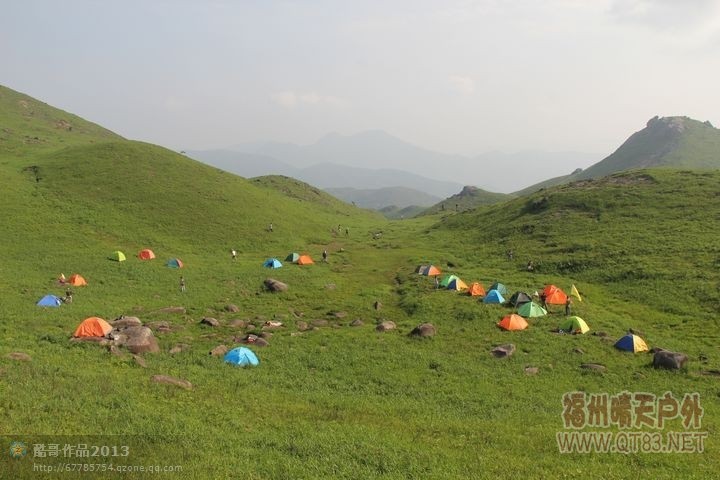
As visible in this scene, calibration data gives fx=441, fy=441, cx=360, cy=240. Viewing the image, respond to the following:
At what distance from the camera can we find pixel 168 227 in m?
68.1

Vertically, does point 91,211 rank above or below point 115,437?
above

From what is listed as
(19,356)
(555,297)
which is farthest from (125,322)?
(555,297)

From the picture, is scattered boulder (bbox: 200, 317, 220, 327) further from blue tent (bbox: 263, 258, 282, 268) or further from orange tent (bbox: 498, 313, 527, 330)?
orange tent (bbox: 498, 313, 527, 330)

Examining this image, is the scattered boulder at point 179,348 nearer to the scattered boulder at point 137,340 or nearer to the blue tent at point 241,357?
the scattered boulder at point 137,340

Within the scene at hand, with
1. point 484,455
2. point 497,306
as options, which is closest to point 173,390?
point 484,455

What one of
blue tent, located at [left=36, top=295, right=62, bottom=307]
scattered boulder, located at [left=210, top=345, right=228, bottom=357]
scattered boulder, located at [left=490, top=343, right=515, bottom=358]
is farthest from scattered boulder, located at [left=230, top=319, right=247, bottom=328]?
scattered boulder, located at [left=490, top=343, right=515, bottom=358]

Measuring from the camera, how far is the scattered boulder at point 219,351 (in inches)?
1068

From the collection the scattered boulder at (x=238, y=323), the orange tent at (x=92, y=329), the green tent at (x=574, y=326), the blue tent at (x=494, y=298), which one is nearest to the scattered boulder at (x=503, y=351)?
the green tent at (x=574, y=326)

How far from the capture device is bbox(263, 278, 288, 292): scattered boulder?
4585 cm

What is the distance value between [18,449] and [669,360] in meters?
32.0

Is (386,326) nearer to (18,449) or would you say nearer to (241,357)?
(241,357)

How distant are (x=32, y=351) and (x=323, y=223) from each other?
70.4 metres

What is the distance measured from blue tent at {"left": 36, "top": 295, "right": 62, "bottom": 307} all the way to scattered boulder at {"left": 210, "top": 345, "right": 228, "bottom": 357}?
1666cm

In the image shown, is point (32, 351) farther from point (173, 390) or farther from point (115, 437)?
point (115, 437)
